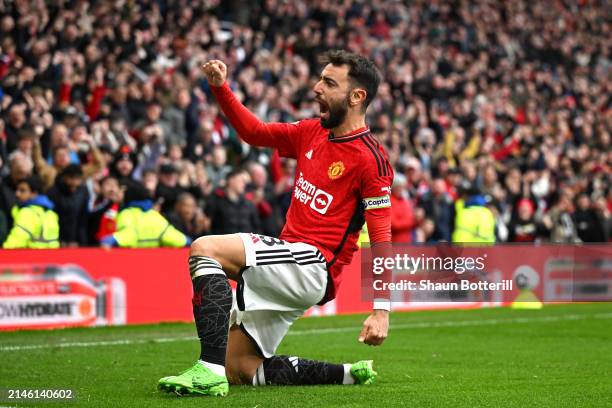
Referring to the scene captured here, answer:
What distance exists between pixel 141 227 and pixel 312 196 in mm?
7192

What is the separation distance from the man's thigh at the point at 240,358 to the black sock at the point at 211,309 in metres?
0.72

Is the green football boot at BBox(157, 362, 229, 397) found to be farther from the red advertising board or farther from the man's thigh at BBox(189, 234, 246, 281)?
the red advertising board

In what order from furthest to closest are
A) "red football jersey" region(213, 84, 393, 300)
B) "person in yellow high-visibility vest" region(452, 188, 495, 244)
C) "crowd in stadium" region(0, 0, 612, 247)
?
"person in yellow high-visibility vest" region(452, 188, 495, 244) → "crowd in stadium" region(0, 0, 612, 247) → "red football jersey" region(213, 84, 393, 300)

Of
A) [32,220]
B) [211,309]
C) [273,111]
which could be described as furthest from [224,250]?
[273,111]

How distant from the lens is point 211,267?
22.6 ft

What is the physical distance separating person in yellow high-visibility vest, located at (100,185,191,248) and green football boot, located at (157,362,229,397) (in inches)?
290

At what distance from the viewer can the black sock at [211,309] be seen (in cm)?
681

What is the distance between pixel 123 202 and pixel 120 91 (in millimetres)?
2949

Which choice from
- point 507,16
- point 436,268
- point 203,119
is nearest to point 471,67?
point 507,16

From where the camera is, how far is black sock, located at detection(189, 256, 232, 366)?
6.81m

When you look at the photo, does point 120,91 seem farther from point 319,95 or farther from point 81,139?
point 319,95

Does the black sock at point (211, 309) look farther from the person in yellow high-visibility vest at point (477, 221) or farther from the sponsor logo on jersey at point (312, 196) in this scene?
the person in yellow high-visibility vest at point (477, 221)

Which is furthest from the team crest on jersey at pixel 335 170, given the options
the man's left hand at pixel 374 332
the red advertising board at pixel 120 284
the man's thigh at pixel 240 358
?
the red advertising board at pixel 120 284

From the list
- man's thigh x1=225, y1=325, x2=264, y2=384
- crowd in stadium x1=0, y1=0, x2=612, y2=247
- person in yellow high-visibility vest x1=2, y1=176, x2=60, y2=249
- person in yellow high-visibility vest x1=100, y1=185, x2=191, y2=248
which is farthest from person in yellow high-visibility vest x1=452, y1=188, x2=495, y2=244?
man's thigh x1=225, y1=325, x2=264, y2=384
